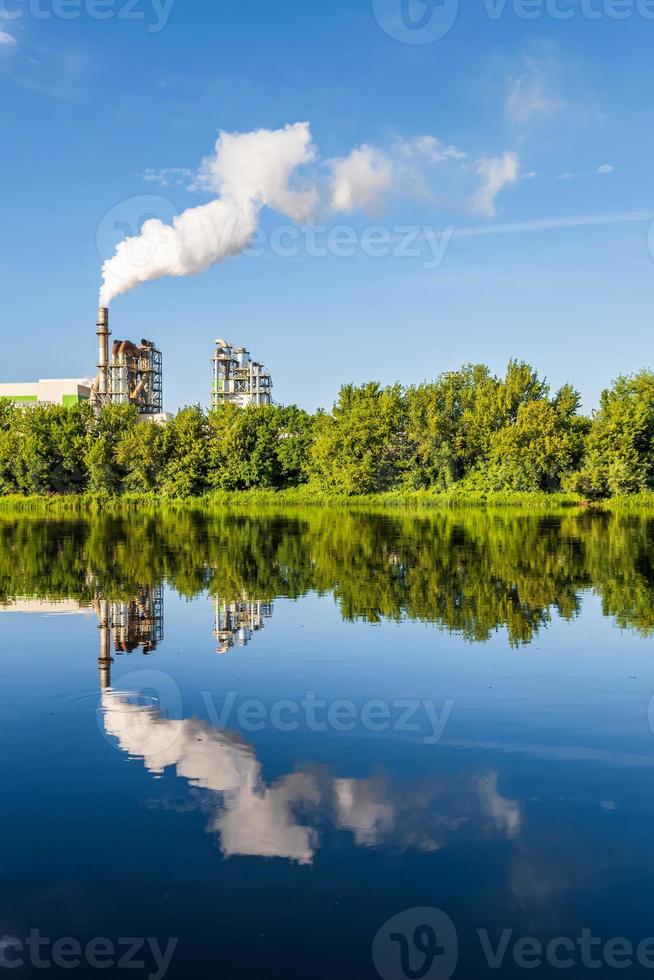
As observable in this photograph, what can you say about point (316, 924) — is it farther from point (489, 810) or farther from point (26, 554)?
point (26, 554)

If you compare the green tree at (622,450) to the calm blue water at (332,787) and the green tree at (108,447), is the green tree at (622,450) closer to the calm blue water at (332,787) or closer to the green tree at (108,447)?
the green tree at (108,447)

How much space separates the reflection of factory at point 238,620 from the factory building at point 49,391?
101m

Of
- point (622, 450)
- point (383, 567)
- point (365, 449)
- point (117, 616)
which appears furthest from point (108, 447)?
point (117, 616)

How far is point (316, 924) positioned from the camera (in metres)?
6.77

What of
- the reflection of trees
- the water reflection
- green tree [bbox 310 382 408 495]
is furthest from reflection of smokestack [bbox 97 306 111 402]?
the water reflection

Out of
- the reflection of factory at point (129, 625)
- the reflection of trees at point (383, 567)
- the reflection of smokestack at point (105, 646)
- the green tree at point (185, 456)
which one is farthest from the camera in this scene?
the green tree at point (185, 456)

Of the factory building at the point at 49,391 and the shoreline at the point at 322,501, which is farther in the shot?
the factory building at the point at 49,391

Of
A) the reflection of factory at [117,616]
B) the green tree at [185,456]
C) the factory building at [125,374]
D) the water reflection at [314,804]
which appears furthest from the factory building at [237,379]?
the water reflection at [314,804]

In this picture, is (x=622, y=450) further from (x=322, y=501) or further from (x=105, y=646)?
(x=105, y=646)

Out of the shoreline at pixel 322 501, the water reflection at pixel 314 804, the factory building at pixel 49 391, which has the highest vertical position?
the factory building at pixel 49 391

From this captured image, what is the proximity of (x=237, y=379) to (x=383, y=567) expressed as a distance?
9681 centimetres

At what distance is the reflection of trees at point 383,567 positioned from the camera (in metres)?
21.1

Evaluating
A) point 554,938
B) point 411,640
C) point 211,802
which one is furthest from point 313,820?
point 411,640

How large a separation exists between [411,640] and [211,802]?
8.56 meters
